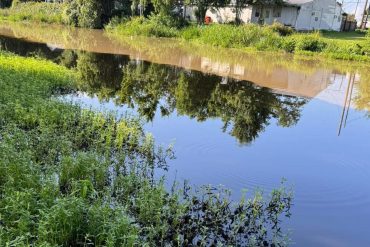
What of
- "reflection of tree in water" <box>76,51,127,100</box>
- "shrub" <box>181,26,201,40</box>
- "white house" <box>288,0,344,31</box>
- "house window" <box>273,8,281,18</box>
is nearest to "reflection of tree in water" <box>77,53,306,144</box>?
"reflection of tree in water" <box>76,51,127,100</box>

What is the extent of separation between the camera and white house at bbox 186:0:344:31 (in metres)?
39.8

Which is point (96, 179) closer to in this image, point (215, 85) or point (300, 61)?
point (215, 85)

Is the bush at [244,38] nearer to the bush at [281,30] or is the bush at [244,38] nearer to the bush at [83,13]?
the bush at [281,30]

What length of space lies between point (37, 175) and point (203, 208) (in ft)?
8.60

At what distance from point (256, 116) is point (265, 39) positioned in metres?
17.6

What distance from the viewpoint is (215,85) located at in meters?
17.1

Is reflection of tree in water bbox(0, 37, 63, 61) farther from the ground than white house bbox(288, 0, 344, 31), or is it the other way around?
white house bbox(288, 0, 344, 31)

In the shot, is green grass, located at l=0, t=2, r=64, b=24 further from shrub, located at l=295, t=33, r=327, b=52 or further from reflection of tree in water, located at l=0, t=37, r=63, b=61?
shrub, located at l=295, t=33, r=327, b=52


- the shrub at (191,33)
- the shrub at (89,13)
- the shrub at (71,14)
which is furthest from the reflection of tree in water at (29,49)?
the shrub at (71,14)

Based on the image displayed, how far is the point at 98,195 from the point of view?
6.15 metres

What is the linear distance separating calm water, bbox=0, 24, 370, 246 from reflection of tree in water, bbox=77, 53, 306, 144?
4 centimetres

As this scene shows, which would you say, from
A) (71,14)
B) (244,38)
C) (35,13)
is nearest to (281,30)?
(244,38)

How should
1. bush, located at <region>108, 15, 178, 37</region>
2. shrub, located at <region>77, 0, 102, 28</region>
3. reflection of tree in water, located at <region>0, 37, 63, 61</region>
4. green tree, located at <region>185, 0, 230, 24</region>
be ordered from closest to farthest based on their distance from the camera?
reflection of tree in water, located at <region>0, 37, 63, 61</region>, bush, located at <region>108, 15, 178, 37</region>, green tree, located at <region>185, 0, 230, 24</region>, shrub, located at <region>77, 0, 102, 28</region>

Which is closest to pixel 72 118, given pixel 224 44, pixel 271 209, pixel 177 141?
pixel 177 141
